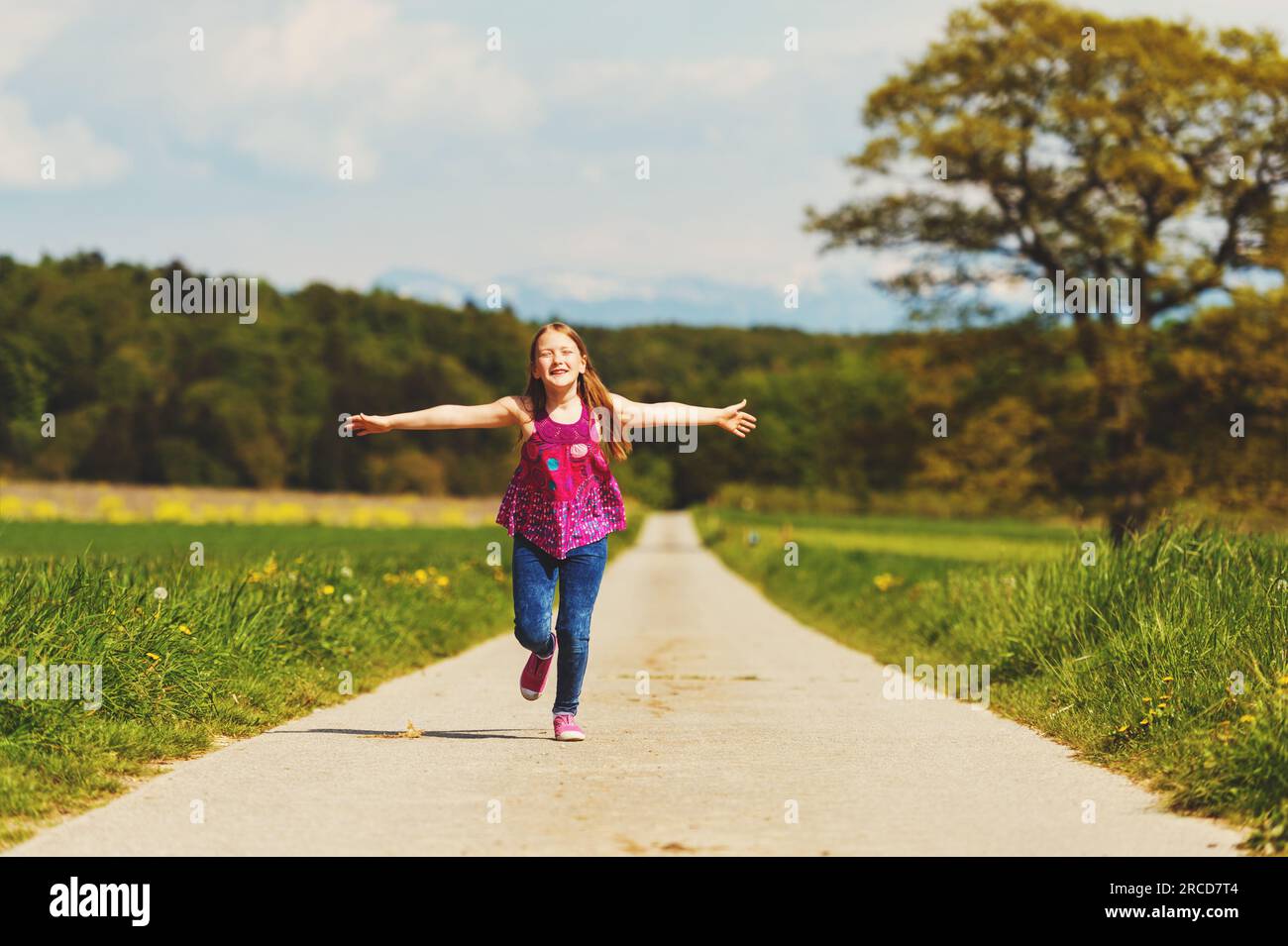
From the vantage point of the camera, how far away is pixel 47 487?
40531 millimetres

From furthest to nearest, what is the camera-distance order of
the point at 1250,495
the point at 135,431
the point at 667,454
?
the point at 667,454 → the point at 135,431 → the point at 1250,495

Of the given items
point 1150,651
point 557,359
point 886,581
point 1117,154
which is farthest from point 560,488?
point 1117,154

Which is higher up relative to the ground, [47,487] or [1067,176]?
[1067,176]

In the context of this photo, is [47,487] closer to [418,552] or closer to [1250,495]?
[418,552]

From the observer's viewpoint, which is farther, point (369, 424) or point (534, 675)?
point (534, 675)

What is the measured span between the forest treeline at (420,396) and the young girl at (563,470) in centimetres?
26

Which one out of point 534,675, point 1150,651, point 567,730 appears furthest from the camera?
point 1150,651

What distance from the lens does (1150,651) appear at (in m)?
8.77

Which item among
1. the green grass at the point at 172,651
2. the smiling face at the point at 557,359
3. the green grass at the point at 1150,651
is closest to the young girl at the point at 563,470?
the smiling face at the point at 557,359

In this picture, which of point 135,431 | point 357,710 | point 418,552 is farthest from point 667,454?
point 357,710

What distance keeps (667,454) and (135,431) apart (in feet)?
390

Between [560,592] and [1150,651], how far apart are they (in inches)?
152

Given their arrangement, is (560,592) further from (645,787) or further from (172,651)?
(172,651)

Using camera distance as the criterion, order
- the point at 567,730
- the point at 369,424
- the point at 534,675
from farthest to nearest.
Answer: the point at 534,675, the point at 567,730, the point at 369,424
